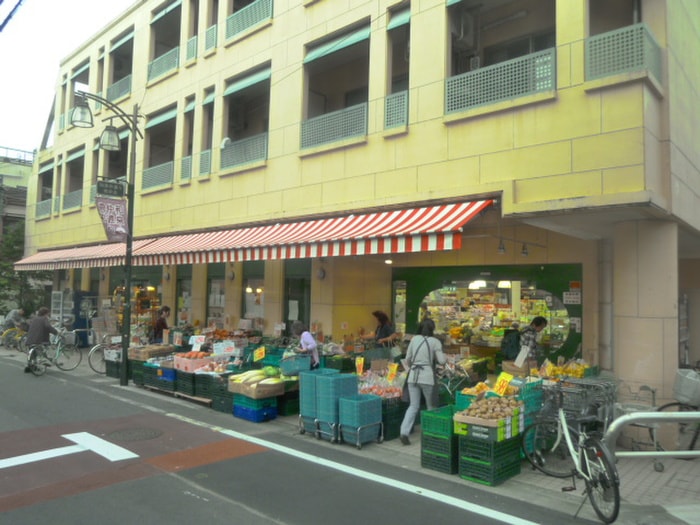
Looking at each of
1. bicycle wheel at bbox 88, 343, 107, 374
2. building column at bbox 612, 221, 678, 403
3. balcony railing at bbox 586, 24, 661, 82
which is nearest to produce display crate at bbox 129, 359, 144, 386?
bicycle wheel at bbox 88, 343, 107, 374

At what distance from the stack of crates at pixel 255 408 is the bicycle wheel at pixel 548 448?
4.53 m

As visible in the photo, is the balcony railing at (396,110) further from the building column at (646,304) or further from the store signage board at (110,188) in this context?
the store signage board at (110,188)

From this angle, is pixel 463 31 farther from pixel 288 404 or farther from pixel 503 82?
pixel 288 404

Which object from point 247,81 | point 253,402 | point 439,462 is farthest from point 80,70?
point 439,462

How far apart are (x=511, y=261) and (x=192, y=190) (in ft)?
32.6

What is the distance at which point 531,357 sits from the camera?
9.67 meters

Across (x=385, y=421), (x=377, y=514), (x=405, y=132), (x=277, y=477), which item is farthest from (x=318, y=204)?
(x=377, y=514)

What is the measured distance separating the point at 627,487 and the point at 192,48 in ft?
54.8

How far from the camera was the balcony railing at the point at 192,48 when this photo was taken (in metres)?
16.8

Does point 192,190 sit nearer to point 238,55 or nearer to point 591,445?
point 238,55

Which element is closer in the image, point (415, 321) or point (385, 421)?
point (385, 421)

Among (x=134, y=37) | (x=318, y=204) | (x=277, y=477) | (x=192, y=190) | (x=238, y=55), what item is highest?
(x=134, y=37)

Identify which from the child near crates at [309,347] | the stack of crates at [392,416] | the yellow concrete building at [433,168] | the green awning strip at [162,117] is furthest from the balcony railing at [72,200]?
the stack of crates at [392,416]

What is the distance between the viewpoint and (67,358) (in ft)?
49.6
